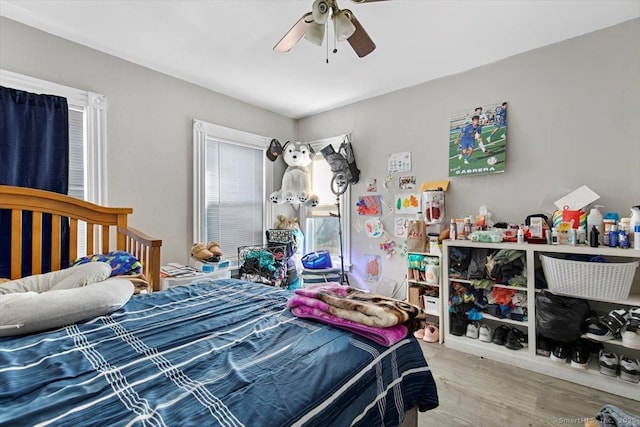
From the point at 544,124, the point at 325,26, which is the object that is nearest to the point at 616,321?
the point at 544,124

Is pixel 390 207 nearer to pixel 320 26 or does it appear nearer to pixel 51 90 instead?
pixel 320 26

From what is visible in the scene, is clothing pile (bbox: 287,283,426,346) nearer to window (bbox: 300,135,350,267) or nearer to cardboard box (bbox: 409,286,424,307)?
cardboard box (bbox: 409,286,424,307)

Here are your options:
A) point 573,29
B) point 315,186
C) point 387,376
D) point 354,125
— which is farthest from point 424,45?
point 387,376

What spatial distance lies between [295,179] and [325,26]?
7.08 feet

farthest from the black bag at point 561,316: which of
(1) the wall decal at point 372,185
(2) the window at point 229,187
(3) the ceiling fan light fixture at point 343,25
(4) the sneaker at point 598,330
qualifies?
(2) the window at point 229,187

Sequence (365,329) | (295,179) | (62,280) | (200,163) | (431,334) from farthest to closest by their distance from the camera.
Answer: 1. (295,179)
2. (200,163)
3. (431,334)
4. (62,280)
5. (365,329)

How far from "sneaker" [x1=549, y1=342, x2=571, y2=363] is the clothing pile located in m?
1.51

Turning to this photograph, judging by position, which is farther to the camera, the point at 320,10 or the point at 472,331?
the point at 472,331

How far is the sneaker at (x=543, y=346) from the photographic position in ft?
6.79

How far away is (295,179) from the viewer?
379 cm

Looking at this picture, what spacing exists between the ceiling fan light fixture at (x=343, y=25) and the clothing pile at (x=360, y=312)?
1.47m

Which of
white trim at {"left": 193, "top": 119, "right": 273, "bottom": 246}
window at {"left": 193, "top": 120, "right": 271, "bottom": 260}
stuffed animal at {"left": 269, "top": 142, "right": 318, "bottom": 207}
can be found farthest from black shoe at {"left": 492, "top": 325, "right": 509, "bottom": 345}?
white trim at {"left": 193, "top": 119, "right": 273, "bottom": 246}

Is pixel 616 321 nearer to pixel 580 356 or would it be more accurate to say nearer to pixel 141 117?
pixel 580 356

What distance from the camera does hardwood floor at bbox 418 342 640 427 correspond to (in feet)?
5.25
